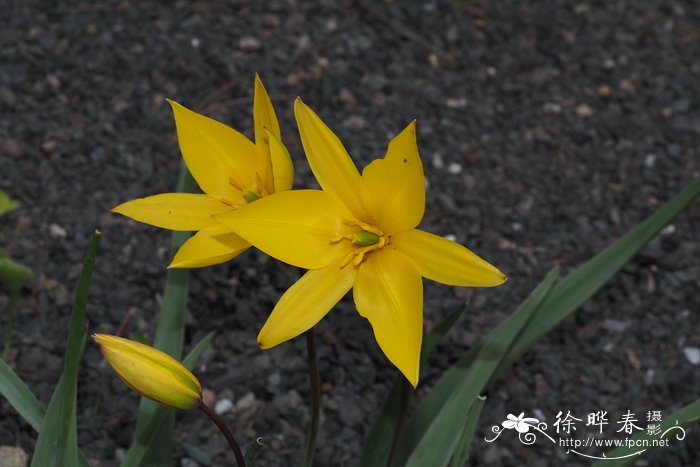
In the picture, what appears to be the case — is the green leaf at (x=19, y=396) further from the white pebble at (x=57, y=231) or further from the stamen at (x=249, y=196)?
the white pebble at (x=57, y=231)

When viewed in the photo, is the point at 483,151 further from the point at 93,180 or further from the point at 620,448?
the point at 620,448

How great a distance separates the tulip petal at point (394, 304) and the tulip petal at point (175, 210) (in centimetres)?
28

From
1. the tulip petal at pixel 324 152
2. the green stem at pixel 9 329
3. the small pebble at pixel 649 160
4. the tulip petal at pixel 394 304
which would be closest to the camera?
the tulip petal at pixel 394 304

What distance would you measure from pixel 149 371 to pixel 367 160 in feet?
6.31

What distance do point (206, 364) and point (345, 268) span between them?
3.54 ft

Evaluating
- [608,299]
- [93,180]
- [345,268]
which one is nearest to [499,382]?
[608,299]

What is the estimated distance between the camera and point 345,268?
1.50m

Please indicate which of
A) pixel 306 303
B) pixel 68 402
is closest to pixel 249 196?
pixel 306 303

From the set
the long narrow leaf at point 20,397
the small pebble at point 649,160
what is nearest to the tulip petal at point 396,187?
the long narrow leaf at point 20,397

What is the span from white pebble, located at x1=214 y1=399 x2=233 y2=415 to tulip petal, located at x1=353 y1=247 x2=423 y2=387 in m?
1.00

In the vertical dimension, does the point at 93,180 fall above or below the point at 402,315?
below

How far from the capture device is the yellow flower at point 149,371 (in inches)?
51.1

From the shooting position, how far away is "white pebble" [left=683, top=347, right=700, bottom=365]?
8.69 ft

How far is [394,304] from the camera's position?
1.42 metres
